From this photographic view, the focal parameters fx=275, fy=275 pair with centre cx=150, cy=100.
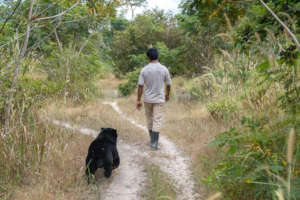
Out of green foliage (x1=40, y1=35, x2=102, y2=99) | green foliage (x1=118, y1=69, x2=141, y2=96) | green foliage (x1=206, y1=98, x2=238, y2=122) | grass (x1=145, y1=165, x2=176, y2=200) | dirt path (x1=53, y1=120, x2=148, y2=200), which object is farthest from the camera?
green foliage (x1=118, y1=69, x2=141, y2=96)

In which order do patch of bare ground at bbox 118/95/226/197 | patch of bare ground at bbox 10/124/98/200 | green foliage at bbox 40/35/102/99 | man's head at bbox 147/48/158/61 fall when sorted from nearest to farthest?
patch of bare ground at bbox 10/124/98/200 < patch of bare ground at bbox 118/95/226/197 < man's head at bbox 147/48/158/61 < green foliage at bbox 40/35/102/99

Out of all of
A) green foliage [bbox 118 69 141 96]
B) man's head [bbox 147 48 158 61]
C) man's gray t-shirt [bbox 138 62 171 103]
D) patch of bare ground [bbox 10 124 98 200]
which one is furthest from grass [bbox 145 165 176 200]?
green foliage [bbox 118 69 141 96]

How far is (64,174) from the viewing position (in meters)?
3.92

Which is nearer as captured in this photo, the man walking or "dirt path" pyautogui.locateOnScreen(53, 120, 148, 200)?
"dirt path" pyautogui.locateOnScreen(53, 120, 148, 200)

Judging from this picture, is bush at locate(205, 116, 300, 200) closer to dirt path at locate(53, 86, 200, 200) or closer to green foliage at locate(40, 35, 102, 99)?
dirt path at locate(53, 86, 200, 200)

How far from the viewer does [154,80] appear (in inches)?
219

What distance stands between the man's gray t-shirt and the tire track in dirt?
42.5 inches

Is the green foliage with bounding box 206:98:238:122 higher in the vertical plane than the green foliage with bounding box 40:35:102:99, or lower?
lower

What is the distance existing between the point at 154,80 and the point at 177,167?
180cm

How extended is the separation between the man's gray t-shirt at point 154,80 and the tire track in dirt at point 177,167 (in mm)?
1079

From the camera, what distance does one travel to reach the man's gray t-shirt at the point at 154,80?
18.3ft

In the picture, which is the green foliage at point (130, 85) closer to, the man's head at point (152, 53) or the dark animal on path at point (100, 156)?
the man's head at point (152, 53)

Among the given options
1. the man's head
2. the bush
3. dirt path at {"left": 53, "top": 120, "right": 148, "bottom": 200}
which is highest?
the man's head

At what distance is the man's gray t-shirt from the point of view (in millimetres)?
5563
